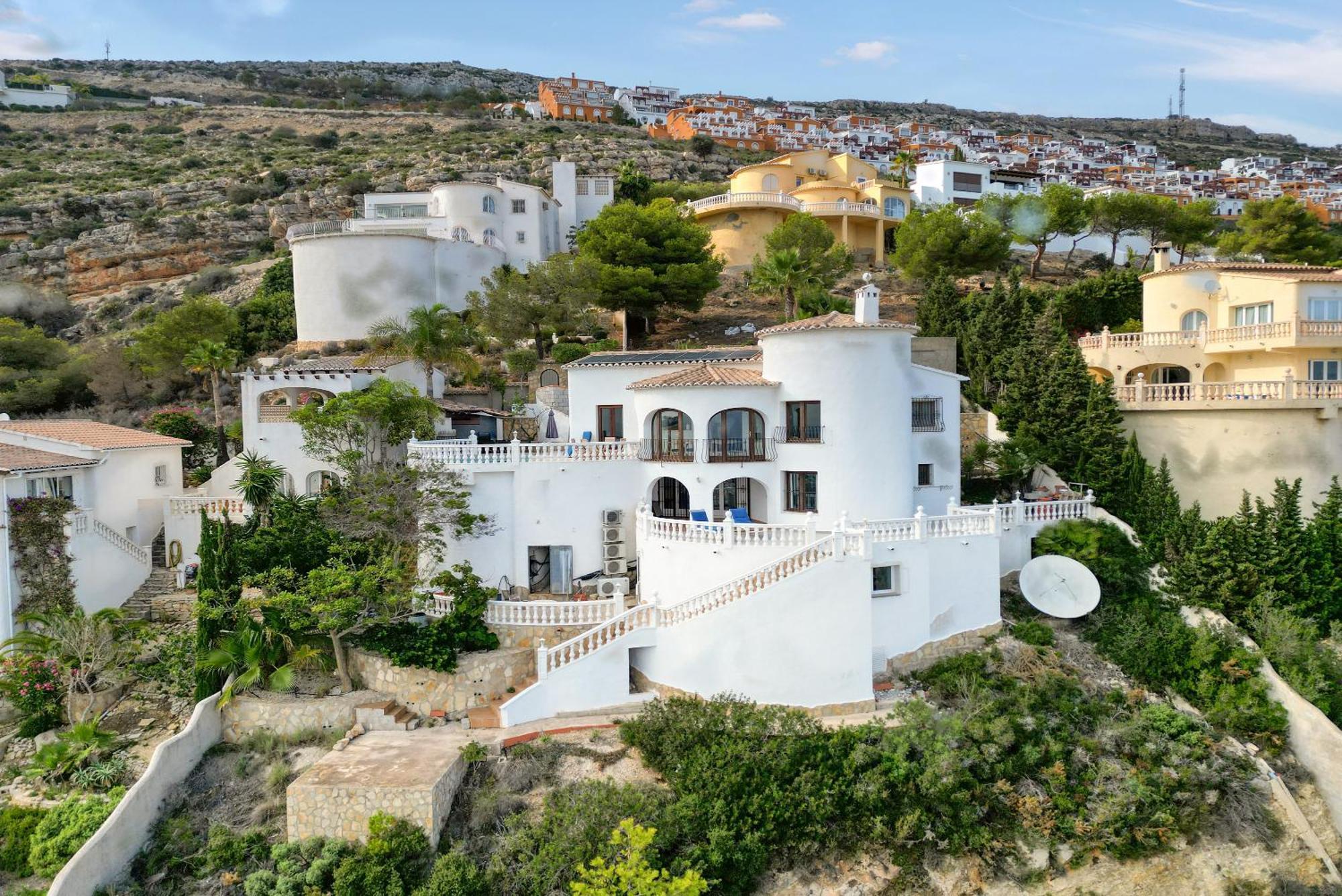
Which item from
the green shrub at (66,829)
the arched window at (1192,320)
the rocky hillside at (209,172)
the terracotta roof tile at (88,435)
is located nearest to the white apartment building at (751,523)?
the green shrub at (66,829)

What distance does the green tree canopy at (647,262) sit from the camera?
3747 cm

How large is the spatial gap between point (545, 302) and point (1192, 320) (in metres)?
26.0

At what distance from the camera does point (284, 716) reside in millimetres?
19453

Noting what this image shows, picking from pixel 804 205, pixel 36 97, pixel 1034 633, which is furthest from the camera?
pixel 36 97

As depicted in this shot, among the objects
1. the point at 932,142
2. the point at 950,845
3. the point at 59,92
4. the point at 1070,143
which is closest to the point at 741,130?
the point at 932,142

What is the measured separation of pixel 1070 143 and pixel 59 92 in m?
143

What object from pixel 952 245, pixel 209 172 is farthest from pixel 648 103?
pixel 952 245

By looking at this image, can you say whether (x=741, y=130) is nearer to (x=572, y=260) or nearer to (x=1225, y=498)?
(x=572, y=260)

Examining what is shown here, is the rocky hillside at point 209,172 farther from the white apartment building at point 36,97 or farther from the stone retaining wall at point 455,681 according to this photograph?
the stone retaining wall at point 455,681

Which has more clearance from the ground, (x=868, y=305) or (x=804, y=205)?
(x=804, y=205)

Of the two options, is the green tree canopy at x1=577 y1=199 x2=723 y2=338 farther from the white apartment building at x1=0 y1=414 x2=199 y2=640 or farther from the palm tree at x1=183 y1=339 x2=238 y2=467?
the white apartment building at x1=0 y1=414 x2=199 y2=640

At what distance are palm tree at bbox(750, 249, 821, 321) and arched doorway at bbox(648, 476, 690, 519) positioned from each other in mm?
14562

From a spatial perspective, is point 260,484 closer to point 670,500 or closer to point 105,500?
point 105,500

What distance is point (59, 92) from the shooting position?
99062mm
